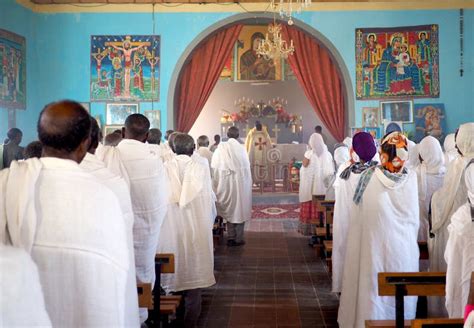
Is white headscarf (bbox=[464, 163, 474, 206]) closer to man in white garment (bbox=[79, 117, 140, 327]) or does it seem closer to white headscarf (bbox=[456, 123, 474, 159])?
white headscarf (bbox=[456, 123, 474, 159])

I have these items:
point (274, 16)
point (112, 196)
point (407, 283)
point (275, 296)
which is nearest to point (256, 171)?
point (274, 16)

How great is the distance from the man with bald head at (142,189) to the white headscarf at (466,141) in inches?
94.8

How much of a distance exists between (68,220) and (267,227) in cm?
891

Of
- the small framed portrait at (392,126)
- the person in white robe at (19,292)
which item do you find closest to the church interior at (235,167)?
the person in white robe at (19,292)

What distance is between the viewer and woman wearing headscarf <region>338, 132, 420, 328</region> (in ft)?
13.3

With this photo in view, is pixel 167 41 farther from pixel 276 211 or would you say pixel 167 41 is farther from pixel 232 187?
pixel 276 211

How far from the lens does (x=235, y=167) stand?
9242mm

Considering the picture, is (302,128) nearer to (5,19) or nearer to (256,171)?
(256,171)

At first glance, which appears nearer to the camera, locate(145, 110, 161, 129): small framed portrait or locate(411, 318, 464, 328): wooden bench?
locate(411, 318, 464, 328): wooden bench

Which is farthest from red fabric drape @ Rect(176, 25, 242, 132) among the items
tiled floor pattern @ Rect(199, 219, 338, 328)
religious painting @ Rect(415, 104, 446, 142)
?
religious painting @ Rect(415, 104, 446, 142)

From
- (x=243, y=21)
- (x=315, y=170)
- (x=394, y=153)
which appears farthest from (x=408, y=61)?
(x=394, y=153)

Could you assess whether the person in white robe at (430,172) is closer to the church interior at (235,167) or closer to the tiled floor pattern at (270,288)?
the church interior at (235,167)

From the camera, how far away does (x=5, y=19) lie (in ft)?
34.6

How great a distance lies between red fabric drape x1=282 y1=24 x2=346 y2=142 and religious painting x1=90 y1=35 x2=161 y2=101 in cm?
317
